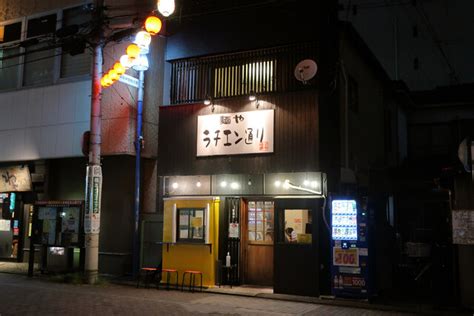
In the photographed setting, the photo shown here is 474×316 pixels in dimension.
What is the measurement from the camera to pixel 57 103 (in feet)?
60.5

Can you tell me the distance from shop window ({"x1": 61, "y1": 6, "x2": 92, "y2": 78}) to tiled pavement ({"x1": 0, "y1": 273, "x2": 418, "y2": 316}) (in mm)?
8268

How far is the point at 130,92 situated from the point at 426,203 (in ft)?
45.3

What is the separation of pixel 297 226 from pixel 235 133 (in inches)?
134

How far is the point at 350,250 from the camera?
12.5m

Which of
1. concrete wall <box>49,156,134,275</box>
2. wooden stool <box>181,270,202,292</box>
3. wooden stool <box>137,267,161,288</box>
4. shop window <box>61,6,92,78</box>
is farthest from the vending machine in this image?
shop window <box>61,6,92,78</box>

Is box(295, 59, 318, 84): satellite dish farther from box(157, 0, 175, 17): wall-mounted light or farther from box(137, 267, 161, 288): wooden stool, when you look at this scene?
box(137, 267, 161, 288): wooden stool

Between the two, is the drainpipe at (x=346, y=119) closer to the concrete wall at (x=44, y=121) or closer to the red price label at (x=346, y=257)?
the red price label at (x=346, y=257)

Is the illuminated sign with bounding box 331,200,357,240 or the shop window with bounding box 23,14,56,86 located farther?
the shop window with bounding box 23,14,56,86

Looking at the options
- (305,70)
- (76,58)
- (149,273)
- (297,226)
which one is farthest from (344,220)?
(76,58)

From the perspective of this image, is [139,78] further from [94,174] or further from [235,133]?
[235,133]

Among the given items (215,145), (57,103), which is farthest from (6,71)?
(215,145)

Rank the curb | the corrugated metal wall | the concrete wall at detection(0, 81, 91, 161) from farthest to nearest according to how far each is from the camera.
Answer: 1. the concrete wall at detection(0, 81, 91, 161)
2. the corrugated metal wall
3. the curb

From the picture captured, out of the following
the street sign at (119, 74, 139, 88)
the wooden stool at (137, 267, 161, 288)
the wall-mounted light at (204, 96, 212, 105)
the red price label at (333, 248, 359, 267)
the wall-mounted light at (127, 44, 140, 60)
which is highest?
the wall-mounted light at (127, 44, 140, 60)

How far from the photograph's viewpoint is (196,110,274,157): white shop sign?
14.4 metres
